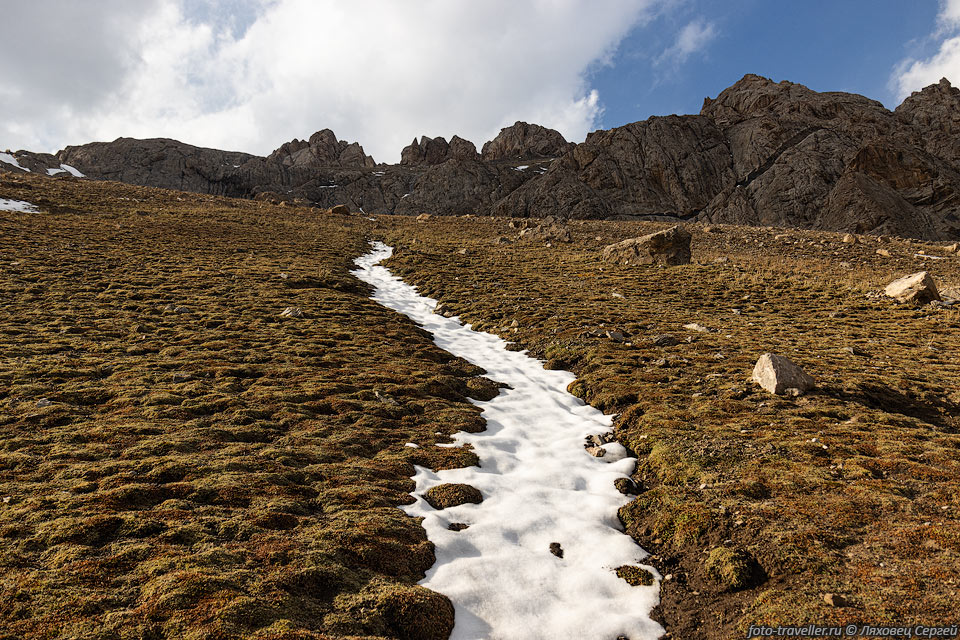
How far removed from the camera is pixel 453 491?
411 inches

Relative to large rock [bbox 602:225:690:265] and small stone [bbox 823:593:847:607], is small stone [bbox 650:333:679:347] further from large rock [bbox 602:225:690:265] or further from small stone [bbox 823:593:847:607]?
large rock [bbox 602:225:690:265]

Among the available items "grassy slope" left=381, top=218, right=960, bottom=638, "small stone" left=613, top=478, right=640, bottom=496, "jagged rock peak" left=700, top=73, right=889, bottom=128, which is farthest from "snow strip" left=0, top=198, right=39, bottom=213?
"jagged rock peak" left=700, top=73, right=889, bottom=128

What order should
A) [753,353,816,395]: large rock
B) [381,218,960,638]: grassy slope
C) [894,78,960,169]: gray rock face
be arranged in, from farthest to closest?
[894,78,960,169]: gray rock face
[753,353,816,395]: large rock
[381,218,960,638]: grassy slope

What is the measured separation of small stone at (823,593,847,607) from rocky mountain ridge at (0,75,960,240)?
4071 inches

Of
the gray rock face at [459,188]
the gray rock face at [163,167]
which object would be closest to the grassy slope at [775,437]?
the gray rock face at [459,188]

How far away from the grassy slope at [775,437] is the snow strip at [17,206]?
51.8 metres

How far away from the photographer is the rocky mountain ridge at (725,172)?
102 m

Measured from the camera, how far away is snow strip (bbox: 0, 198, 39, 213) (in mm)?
49275

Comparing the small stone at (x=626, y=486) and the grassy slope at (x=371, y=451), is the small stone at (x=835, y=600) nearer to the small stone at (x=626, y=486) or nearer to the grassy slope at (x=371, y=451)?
the grassy slope at (x=371, y=451)

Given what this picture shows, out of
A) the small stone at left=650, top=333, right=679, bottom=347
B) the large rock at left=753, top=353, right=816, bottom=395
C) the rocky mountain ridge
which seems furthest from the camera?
the rocky mountain ridge

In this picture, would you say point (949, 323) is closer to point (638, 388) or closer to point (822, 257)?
point (638, 388)

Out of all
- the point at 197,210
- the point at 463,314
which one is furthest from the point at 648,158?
the point at 463,314

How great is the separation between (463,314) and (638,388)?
47.9 feet

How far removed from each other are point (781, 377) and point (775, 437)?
3.53 metres
